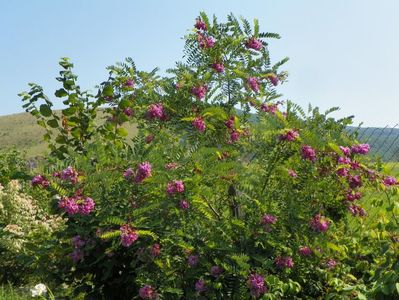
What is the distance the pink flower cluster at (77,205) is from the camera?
3979 millimetres

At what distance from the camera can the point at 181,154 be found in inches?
175

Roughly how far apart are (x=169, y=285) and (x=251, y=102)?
2.11 meters

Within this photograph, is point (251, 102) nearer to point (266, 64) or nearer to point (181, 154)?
point (266, 64)

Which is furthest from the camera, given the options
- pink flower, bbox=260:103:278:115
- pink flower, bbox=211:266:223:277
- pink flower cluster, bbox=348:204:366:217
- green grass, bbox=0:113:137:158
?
green grass, bbox=0:113:137:158

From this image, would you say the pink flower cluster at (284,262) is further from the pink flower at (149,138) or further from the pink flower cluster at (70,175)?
the pink flower cluster at (70,175)

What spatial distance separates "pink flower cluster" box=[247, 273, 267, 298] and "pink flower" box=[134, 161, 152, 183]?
113 cm

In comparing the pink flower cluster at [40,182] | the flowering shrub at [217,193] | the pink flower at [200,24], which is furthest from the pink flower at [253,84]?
the pink flower cluster at [40,182]

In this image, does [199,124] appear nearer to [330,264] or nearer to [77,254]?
[77,254]

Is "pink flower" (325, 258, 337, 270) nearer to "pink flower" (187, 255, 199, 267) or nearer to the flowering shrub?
the flowering shrub

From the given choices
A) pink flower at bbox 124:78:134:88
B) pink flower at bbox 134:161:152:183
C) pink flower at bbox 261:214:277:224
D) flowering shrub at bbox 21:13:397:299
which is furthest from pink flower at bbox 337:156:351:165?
pink flower at bbox 124:78:134:88

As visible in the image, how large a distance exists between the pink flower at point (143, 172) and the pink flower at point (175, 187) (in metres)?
0.18

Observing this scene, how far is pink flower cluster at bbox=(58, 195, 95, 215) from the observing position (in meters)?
3.98

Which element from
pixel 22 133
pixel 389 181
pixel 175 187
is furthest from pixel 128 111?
pixel 22 133

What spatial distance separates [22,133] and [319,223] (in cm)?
13690
